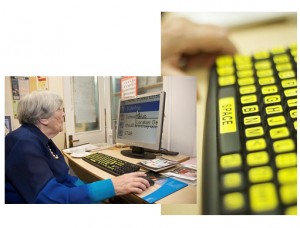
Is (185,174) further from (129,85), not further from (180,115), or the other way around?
(129,85)

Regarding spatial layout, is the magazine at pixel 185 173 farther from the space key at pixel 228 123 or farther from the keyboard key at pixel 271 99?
the keyboard key at pixel 271 99

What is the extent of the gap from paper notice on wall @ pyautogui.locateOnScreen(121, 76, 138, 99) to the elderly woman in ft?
0.49

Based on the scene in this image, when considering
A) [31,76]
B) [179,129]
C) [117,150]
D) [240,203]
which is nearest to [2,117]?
[31,76]

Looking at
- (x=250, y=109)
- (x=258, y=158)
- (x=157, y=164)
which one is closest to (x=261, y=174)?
(x=258, y=158)

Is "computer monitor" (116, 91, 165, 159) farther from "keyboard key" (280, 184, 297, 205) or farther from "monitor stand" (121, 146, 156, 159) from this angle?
"keyboard key" (280, 184, 297, 205)

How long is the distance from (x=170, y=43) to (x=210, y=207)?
0.35 meters

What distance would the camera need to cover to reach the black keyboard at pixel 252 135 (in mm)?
382

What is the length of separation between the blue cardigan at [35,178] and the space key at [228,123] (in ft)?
0.87

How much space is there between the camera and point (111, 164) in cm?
52

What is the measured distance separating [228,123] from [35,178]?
0.42 meters

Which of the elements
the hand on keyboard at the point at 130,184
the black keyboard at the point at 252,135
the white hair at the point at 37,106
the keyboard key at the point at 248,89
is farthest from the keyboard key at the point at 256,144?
the white hair at the point at 37,106

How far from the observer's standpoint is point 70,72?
0.49m

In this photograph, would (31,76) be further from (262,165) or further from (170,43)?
(262,165)

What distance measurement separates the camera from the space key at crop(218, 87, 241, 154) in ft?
1.34
